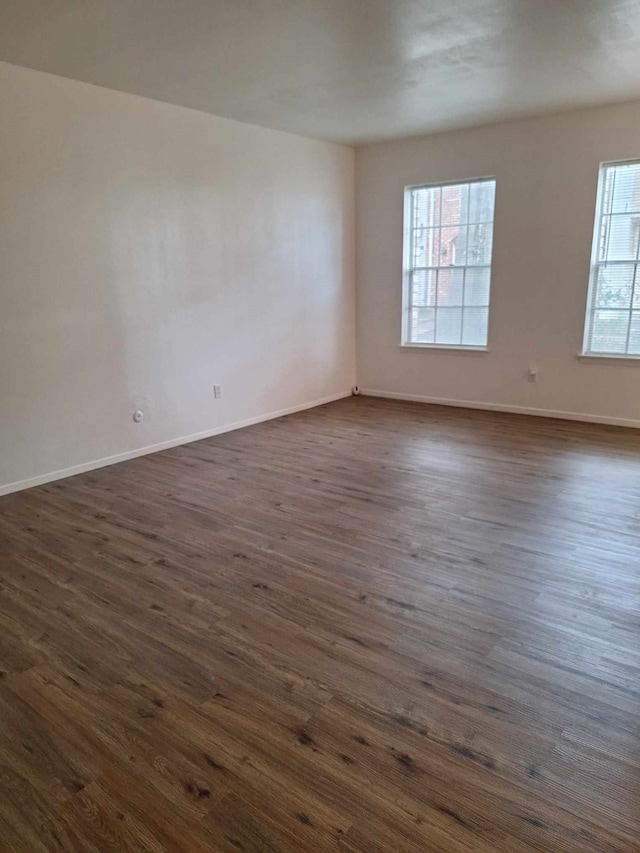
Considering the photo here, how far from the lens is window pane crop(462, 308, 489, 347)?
5.64m

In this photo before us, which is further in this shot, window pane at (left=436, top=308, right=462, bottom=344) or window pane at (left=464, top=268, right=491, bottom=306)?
window pane at (left=436, top=308, right=462, bottom=344)

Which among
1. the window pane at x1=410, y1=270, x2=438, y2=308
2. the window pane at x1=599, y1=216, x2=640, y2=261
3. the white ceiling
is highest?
the white ceiling

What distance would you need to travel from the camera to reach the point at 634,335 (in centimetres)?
485

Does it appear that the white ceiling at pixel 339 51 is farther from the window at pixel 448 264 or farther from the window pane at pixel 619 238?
the window at pixel 448 264

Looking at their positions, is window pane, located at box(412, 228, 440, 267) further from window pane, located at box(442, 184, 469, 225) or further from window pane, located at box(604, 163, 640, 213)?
window pane, located at box(604, 163, 640, 213)

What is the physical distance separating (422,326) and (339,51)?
3257mm

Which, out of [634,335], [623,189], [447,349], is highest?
[623,189]

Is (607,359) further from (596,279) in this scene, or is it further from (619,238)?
(619,238)

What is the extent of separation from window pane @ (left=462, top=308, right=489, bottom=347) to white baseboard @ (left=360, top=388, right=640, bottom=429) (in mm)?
633

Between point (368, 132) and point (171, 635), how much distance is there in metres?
4.93

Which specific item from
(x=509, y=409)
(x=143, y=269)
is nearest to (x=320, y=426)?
(x=509, y=409)

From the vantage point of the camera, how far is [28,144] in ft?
11.5

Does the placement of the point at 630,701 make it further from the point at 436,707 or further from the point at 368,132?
the point at 368,132

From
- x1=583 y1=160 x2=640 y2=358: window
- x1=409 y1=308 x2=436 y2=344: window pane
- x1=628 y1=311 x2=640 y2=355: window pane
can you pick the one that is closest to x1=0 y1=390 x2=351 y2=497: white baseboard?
x1=409 y1=308 x2=436 y2=344: window pane
